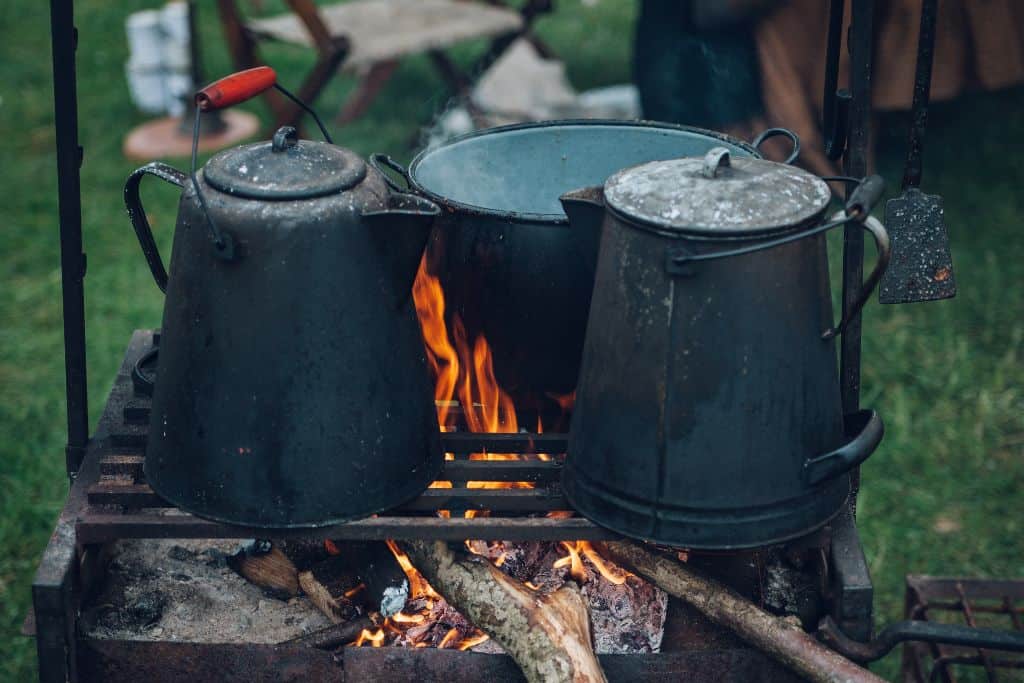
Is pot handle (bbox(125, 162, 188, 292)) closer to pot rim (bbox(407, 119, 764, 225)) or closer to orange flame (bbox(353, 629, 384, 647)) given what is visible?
pot rim (bbox(407, 119, 764, 225))

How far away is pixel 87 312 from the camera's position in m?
4.25

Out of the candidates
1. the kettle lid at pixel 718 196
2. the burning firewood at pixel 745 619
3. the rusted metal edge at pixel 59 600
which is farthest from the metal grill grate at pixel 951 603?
the rusted metal edge at pixel 59 600

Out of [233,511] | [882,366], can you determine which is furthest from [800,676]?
[882,366]

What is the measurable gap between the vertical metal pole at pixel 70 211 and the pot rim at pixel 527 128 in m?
0.57

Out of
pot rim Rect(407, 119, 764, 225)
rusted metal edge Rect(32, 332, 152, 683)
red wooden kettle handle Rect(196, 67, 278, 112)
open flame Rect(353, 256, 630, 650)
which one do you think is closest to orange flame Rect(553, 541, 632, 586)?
open flame Rect(353, 256, 630, 650)

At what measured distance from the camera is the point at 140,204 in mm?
1827

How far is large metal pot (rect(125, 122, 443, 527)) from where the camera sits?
1.65 m

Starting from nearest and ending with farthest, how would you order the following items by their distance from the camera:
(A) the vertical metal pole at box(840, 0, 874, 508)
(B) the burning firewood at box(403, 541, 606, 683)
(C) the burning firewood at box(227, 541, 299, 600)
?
1. (B) the burning firewood at box(403, 541, 606, 683)
2. (A) the vertical metal pole at box(840, 0, 874, 508)
3. (C) the burning firewood at box(227, 541, 299, 600)

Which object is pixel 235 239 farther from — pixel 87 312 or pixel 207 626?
pixel 87 312

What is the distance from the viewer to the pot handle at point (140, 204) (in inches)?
69.9

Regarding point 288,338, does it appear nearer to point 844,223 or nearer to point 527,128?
point 844,223

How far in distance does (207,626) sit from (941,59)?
396 centimetres

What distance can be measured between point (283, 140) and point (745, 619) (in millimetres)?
1033

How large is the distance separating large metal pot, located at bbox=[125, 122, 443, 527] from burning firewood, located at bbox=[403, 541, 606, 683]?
0.18 metres
